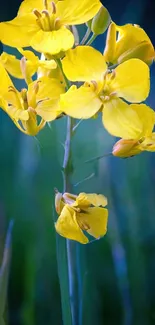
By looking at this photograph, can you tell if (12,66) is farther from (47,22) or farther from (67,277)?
(67,277)

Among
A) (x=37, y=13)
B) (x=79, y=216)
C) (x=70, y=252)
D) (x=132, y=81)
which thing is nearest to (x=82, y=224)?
(x=79, y=216)

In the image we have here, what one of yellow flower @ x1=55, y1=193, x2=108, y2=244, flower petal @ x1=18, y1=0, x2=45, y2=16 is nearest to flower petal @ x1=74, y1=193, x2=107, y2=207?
yellow flower @ x1=55, y1=193, x2=108, y2=244

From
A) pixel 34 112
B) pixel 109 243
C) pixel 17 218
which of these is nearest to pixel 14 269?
pixel 17 218

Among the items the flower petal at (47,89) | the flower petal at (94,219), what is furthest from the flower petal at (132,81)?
the flower petal at (94,219)

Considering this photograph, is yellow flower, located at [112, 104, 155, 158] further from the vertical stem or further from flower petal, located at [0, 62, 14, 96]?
flower petal, located at [0, 62, 14, 96]

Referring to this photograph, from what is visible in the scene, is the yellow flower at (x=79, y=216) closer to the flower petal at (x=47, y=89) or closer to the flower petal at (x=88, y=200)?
the flower petal at (x=88, y=200)
